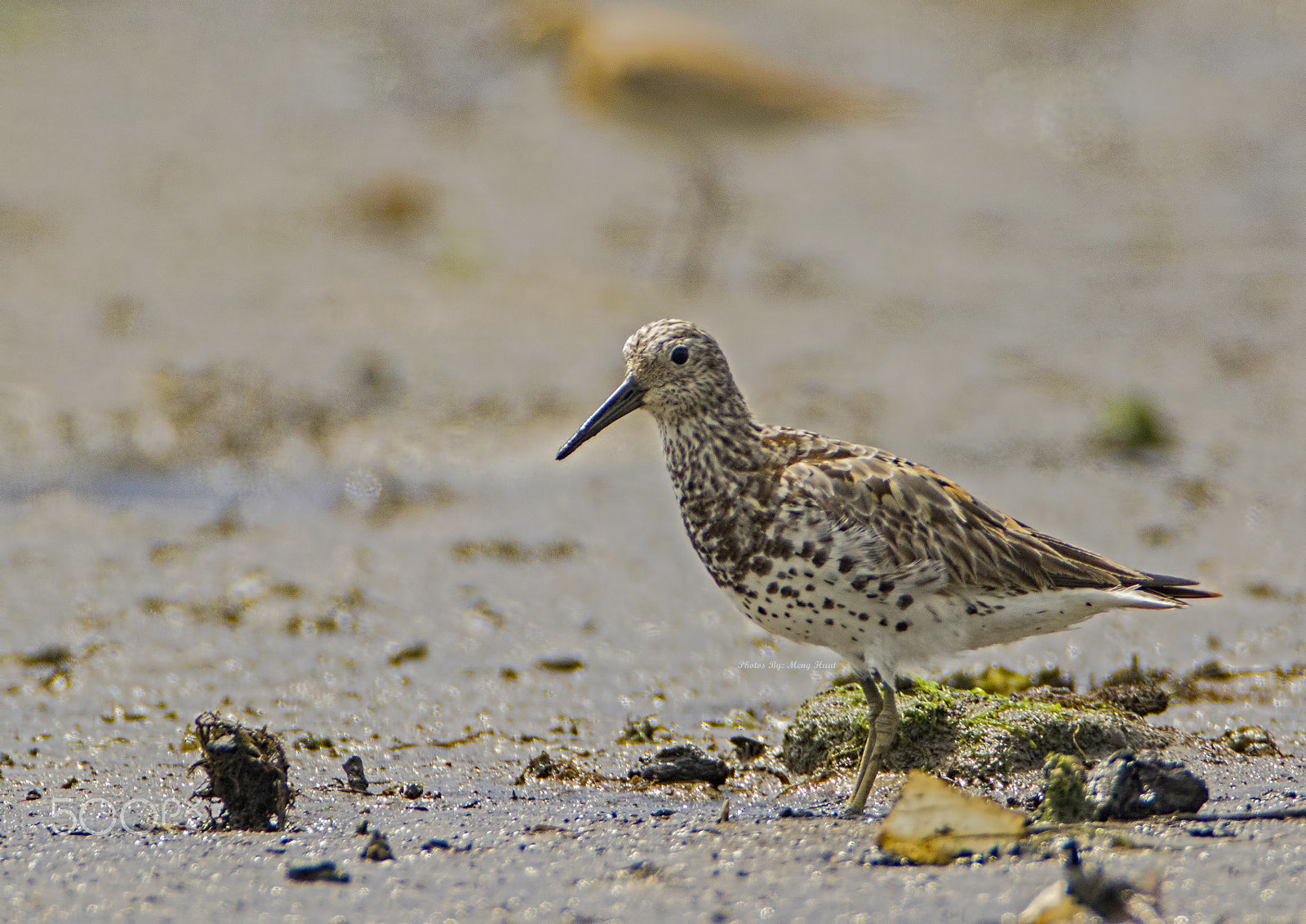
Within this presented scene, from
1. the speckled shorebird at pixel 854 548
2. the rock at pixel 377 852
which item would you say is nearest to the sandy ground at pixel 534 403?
the rock at pixel 377 852

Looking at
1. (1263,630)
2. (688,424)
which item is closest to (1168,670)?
(1263,630)

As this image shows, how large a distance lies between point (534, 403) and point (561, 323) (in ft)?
3.98

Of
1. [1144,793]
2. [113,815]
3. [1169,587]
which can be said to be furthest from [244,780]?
[1169,587]

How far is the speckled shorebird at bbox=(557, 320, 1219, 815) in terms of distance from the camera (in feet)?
14.9

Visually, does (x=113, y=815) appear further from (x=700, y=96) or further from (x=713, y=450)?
(x=700, y=96)

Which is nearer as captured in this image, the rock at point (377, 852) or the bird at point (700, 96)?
the rock at point (377, 852)

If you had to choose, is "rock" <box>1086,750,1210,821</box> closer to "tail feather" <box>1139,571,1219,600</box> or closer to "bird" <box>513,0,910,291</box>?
"tail feather" <box>1139,571,1219,600</box>

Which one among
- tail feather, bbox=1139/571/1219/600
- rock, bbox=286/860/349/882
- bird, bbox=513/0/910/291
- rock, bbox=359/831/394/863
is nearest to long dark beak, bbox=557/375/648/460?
rock, bbox=359/831/394/863

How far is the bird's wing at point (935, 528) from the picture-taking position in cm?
463

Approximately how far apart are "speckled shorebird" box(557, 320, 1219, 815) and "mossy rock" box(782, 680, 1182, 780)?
0.54 ft

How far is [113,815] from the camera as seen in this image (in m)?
4.54

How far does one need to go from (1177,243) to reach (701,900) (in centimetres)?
906

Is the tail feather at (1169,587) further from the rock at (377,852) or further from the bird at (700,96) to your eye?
the bird at (700,96)

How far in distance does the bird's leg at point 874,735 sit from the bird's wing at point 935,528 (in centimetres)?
42
